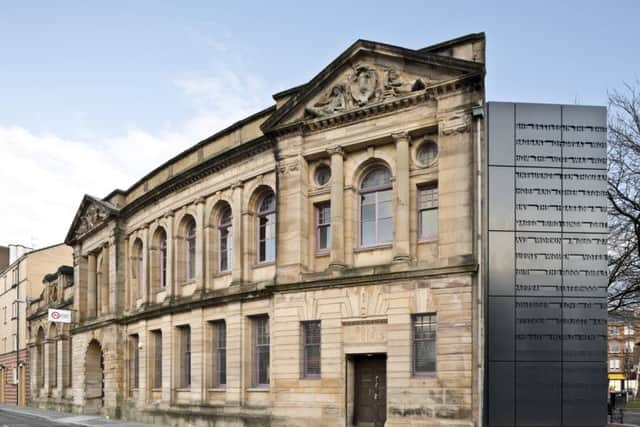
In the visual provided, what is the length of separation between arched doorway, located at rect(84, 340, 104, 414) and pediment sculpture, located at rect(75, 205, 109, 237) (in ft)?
20.8

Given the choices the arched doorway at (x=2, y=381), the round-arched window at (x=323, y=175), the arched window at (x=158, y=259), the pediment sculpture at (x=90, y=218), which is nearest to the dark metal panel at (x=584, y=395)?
the round-arched window at (x=323, y=175)

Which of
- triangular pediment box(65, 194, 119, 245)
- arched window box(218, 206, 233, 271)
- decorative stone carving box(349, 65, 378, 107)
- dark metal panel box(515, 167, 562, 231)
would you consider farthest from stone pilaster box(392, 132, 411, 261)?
triangular pediment box(65, 194, 119, 245)

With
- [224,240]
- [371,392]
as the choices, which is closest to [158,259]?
[224,240]

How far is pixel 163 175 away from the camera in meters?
33.7

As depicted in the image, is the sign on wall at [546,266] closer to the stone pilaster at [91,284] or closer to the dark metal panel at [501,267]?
the dark metal panel at [501,267]

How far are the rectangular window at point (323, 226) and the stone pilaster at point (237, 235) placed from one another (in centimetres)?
416

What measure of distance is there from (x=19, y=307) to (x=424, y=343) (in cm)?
4806

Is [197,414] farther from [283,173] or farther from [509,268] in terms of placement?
[509,268]

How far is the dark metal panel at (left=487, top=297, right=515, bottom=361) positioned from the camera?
1898 centimetres

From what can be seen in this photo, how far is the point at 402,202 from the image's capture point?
2172cm

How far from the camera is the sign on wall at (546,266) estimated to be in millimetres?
18844

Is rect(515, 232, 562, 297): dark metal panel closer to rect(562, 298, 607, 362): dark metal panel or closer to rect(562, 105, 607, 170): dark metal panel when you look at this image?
rect(562, 298, 607, 362): dark metal panel

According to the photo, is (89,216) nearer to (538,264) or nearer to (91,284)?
(91,284)

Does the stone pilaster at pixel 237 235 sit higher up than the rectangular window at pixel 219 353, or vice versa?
the stone pilaster at pixel 237 235
